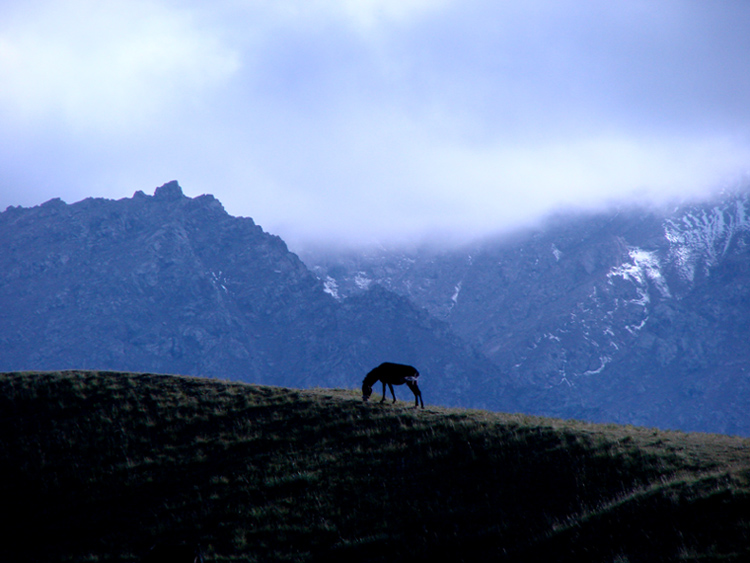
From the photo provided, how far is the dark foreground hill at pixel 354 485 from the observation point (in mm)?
20672

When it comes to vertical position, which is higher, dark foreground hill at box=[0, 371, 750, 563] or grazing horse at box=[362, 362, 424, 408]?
grazing horse at box=[362, 362, 424, 408]

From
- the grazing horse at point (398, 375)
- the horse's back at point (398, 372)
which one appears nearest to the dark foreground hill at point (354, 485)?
the grazing horse at point (398, 375)

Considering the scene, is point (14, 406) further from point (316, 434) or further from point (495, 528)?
point (495, 528)

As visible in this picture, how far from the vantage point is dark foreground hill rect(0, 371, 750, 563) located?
20.7 m

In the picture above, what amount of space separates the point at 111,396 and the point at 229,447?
1075 cm

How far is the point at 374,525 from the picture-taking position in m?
23.7

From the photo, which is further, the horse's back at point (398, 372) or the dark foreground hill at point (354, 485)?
the horse's back at point (398, 372)

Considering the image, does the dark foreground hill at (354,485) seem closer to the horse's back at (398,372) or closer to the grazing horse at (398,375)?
the grazing horse at (398,375)

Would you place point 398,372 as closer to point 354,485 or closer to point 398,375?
point 398,375

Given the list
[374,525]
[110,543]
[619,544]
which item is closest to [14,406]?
[110,543]

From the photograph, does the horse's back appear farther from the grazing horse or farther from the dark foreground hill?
the dark foreground hill

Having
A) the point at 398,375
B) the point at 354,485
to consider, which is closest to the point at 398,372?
the point at 398,375

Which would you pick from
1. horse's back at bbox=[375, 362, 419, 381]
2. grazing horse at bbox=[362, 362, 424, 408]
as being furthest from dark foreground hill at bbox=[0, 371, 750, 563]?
horse's back at bbox=[375, 362, 419, 381]

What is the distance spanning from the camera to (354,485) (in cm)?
2659
